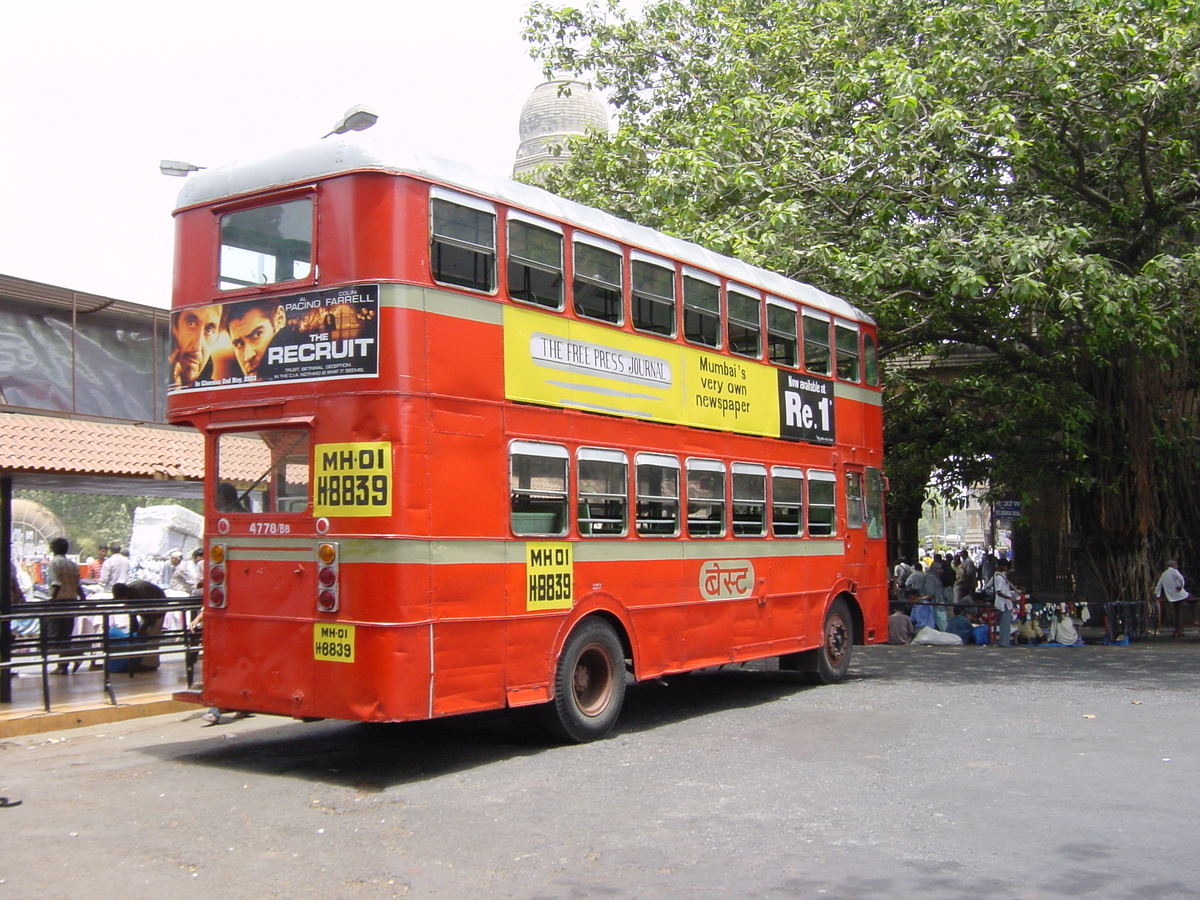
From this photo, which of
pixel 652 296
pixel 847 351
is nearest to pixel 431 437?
pixel 652 296

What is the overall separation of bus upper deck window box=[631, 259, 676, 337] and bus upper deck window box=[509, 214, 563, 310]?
42.5 inches

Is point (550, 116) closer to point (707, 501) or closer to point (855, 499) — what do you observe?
point (855, 499)

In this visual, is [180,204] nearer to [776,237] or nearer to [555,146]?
[776,237]

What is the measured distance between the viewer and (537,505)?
9.62 m

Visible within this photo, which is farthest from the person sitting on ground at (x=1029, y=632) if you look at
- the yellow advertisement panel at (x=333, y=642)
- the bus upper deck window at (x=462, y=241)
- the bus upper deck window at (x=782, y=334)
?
the yellow advertisement panel at (x=333, y=642)

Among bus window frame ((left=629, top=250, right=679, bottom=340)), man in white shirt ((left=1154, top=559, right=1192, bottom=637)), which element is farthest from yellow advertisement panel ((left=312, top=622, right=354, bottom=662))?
man in white shirt ((left=1154, top=559, right=1192, bottom=637))

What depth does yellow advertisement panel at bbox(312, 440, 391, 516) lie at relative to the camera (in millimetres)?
8336

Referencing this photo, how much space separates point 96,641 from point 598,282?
6629mm

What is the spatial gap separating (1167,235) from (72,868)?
1797cm

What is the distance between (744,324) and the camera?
12352 millimetres

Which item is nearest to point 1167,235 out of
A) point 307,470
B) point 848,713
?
point 848,713

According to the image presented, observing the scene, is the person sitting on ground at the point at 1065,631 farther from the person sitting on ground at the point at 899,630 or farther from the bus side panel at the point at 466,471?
the bus side panel at the point at 466,471

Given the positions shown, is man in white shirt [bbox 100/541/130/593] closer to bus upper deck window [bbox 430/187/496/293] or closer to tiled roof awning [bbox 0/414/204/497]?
tiled roof awning [bbox 0/414/204/497]

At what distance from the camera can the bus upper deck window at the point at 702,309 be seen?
11.5 m
